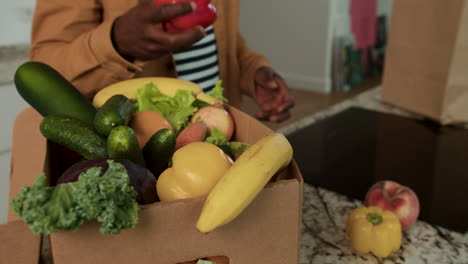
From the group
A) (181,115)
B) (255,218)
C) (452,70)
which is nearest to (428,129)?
(452,70)

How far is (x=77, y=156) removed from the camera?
2.17ft

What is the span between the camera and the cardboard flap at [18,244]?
383mm

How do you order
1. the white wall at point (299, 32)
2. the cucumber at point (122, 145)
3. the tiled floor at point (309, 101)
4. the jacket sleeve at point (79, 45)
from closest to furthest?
the cucumber at point (122, 145) < the jacket sleeve at point (79, 45) < the tiled floor at point (309, 101) < the white wall at point (299, 32)

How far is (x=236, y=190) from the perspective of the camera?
1.27 feet

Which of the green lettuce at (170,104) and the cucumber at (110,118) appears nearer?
the cucumber at (110,118)

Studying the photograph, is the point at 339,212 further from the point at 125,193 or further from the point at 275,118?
the point at 125,193

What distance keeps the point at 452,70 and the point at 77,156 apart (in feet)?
3.39

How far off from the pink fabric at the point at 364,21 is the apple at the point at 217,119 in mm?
3380

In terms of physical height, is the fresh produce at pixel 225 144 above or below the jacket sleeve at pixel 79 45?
below

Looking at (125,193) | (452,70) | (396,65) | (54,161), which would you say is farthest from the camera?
(396,65)

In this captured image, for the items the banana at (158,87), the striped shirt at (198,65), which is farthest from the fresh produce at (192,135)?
the striped shirt at (198,65)

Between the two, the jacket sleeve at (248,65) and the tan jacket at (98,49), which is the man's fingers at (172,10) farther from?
the jacket sleeve at (248,65)

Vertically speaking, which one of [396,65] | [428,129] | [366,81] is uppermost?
[396,65]

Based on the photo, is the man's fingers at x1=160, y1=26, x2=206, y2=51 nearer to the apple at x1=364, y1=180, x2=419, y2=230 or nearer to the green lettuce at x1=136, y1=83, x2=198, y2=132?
the green lettuce at x1=136, y1=83, x2=198, y2=132
